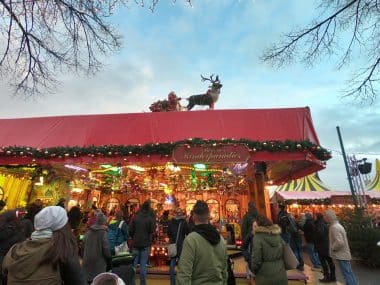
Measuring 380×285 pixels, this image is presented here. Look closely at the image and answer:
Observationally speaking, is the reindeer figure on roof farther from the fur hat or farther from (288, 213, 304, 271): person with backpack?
the fur hat

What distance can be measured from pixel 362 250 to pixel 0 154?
466 inches

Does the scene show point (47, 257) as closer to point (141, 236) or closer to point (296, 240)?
point (141, 236)

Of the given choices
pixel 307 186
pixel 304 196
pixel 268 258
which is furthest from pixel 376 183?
pixel 268 258

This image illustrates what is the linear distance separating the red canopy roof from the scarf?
18.8ft

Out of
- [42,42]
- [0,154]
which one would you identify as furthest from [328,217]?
[0,154]

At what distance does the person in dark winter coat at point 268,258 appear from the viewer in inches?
129

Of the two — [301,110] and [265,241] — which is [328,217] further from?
[301,110]

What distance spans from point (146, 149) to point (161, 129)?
3.12ft

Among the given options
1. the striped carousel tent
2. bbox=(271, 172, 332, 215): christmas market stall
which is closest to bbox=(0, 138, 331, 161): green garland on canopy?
bbox=(271, 172, 332, 215): christmas market stall

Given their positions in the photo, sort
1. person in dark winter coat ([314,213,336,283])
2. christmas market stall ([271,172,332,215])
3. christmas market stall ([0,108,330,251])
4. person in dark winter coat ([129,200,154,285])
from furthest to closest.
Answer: christmas market stall ([271,172,332,215]) → christmas market stall ([0,108,330,251]) → person in dark winter coat ([314,213,336,283]) → person in dark winter coat ([129,200,154,285])

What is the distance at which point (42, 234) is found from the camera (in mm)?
1913

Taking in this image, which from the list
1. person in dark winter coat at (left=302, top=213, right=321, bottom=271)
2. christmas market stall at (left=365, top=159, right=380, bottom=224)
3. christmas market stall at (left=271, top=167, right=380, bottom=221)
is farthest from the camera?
christmas market stall at (left=271, top=167, right=380, bottom=221)

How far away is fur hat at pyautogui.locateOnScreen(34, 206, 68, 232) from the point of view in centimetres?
192

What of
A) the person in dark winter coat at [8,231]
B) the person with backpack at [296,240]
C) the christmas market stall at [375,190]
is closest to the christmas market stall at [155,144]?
the person with backpack at [296,240]
